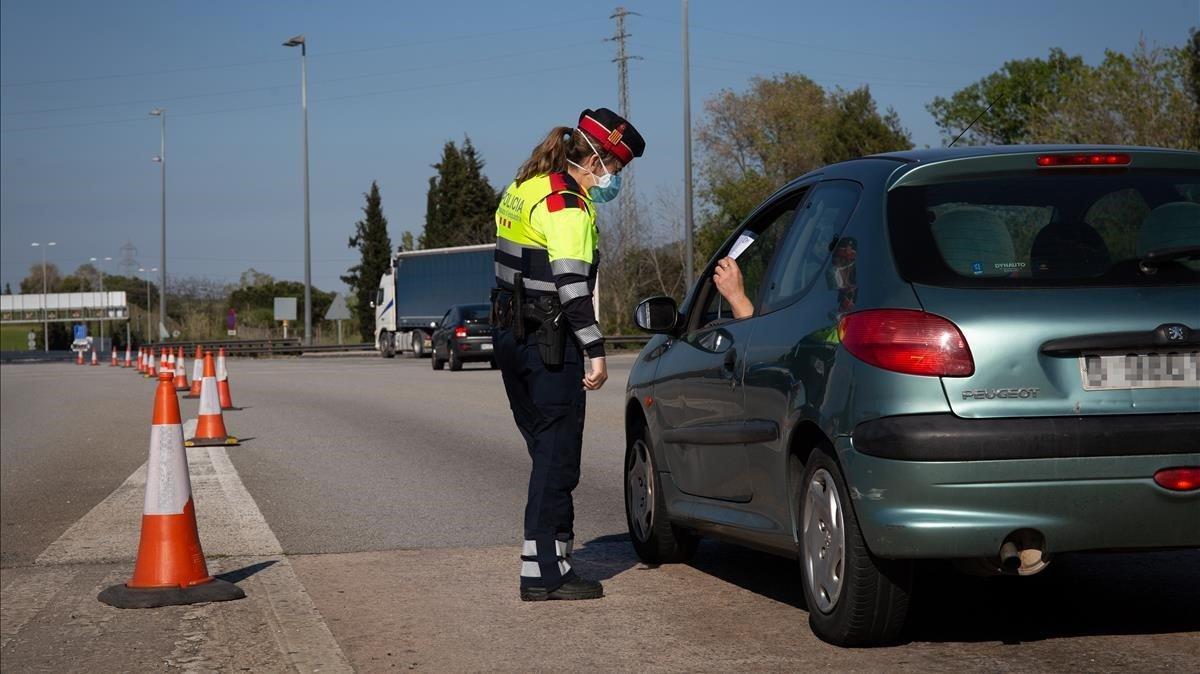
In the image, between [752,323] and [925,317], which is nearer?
[925,317]

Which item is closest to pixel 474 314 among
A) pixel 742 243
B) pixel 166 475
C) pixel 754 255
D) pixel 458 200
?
pixel 166 475

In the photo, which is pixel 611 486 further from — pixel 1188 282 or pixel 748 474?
pixel 1188 282

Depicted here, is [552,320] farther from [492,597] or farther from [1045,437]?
[1045,437]

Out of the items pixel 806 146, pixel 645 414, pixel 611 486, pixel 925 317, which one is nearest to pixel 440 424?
pixel 611 486

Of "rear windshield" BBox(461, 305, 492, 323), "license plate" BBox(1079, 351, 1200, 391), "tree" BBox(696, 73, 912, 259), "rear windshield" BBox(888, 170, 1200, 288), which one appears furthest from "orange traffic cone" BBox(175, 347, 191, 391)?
"tree" BBox(696, 73, 912, 259)

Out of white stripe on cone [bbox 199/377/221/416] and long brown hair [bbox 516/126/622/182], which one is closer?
long brown hair [bbox 516/126/622/182]

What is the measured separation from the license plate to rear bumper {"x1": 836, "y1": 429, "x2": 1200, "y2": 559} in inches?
8.4

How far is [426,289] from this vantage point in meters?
52.2

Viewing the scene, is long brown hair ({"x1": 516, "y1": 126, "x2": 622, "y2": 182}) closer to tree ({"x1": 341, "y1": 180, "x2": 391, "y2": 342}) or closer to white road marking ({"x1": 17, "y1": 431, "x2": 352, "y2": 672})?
white road marking ({"x1": 17, "y1": 431, "x2": 352, "y2": 672})

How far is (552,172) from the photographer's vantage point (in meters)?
6.27

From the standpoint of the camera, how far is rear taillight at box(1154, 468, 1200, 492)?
4562mm

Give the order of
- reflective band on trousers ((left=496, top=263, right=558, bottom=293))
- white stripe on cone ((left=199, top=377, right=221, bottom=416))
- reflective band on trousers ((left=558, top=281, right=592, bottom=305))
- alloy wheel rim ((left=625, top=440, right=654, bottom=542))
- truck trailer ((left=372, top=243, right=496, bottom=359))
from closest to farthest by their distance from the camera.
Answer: reflective band on trousers ((left=558, top=281, right=592, bottom=305)), reflective band on trousers ((left=496, top=263, right=558, bottom=293)), alloy wheel rim ((left=625, top=440, right=654, bottom=542)), white stripe on cone ((left=199, top=377, right=221, bottom=416)), truck trailer ((left=372, top=243, right=496, bottom=359))

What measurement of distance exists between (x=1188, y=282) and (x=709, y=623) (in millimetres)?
2032

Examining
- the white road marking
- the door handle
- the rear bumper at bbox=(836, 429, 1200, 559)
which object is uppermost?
the door handle
